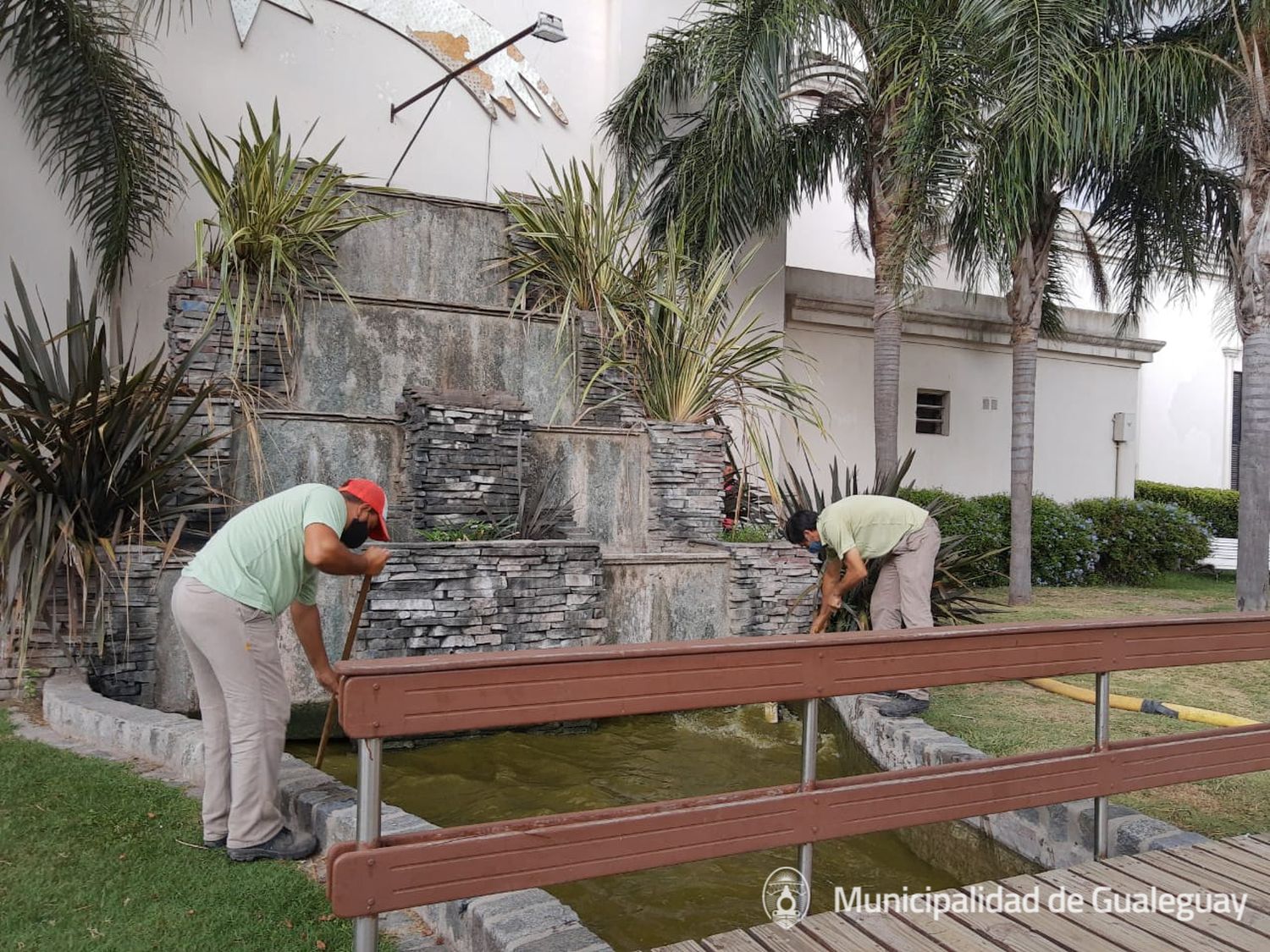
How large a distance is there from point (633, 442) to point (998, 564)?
6.33 m

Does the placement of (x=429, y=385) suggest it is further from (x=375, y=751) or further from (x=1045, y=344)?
(x=1045, y=344)

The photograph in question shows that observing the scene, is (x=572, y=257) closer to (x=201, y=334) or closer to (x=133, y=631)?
(x=201, y=334)

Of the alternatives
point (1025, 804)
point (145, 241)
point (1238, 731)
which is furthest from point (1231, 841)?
point (145, 241)

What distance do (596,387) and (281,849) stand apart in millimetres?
6115

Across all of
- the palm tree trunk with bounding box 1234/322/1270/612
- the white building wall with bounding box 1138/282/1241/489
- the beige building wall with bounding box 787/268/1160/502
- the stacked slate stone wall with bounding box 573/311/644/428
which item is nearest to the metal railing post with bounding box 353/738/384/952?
the stacked slate stone wall with bounding box 573/311/644/428

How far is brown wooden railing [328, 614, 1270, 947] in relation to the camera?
2.09 metres

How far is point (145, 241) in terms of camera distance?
9148 millimetres

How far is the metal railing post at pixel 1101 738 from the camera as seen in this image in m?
3.05

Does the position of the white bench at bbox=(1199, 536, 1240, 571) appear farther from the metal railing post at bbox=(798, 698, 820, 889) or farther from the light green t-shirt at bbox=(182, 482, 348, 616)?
the light green t-shirt at bbox=(182, 482, 348, 616)

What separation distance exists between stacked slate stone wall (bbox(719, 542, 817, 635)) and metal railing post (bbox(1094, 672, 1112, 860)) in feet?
15.4

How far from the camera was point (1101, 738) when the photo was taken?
10.0ft

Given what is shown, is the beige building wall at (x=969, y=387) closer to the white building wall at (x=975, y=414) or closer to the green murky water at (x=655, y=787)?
the white building wall at (x=975, y=414)

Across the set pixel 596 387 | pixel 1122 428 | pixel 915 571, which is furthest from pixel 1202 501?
pixel 915 571

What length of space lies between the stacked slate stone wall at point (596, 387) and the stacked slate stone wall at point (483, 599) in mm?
2125
